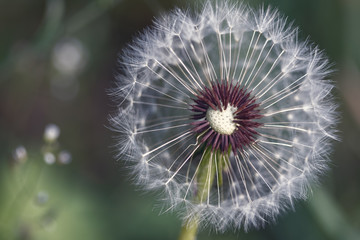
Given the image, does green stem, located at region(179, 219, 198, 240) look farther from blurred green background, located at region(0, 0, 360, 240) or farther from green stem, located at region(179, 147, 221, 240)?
blurred green background, located at region(0, 0, 360, 240)

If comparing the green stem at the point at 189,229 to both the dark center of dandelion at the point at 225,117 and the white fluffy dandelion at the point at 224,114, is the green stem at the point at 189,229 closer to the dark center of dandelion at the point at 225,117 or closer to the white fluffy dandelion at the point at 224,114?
the white fluffy dandelion at the point at 224,114

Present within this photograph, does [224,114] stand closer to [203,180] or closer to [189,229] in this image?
[203,180]

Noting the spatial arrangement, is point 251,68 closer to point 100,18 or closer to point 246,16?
point 246,16

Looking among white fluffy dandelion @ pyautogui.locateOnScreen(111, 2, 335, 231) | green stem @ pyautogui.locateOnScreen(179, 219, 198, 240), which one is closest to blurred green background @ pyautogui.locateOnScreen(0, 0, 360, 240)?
white fluffy dandelion @ pyautogui.locateOnScreen(111, 2, 335, 231)

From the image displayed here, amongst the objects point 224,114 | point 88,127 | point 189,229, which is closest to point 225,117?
point 224,114

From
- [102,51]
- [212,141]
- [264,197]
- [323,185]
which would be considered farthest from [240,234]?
[102,51]

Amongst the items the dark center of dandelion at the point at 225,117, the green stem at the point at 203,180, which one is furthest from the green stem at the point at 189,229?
the dark center of dandelion at the point at 225,117
